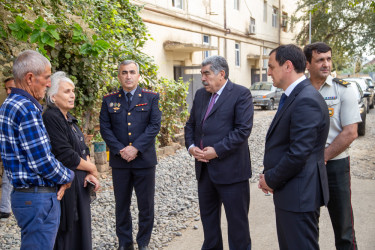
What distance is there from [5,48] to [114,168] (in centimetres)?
187

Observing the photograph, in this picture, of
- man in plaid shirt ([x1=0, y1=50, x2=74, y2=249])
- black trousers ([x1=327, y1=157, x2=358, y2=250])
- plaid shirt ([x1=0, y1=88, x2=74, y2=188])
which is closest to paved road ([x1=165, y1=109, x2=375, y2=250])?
black trousers ([x1=327, y1=157, x2=358, y2=250])

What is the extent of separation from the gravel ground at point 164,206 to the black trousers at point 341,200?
199 centimetres

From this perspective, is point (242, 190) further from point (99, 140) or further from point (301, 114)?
point (99, 140)

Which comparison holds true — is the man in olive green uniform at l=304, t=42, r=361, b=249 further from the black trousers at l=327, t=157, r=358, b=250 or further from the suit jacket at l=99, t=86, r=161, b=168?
the suit jacket at l=99, t=86, r=161, b=168

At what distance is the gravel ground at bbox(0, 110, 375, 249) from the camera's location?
4.11 meters

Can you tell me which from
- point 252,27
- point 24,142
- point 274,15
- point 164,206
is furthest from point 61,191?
point 274,15

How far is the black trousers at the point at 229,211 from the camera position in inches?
129

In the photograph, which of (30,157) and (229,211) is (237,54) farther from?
(30,157)

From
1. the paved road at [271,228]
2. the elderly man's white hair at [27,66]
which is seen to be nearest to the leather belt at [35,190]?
the elderly man's white hair at [27,66]

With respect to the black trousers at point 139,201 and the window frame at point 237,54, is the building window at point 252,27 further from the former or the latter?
the black trousers at point 139,201

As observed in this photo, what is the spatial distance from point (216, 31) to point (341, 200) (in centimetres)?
1610

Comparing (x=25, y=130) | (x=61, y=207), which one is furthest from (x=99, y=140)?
(x=25, y=130)

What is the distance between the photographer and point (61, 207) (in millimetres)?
2744

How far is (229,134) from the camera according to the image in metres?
3.26
